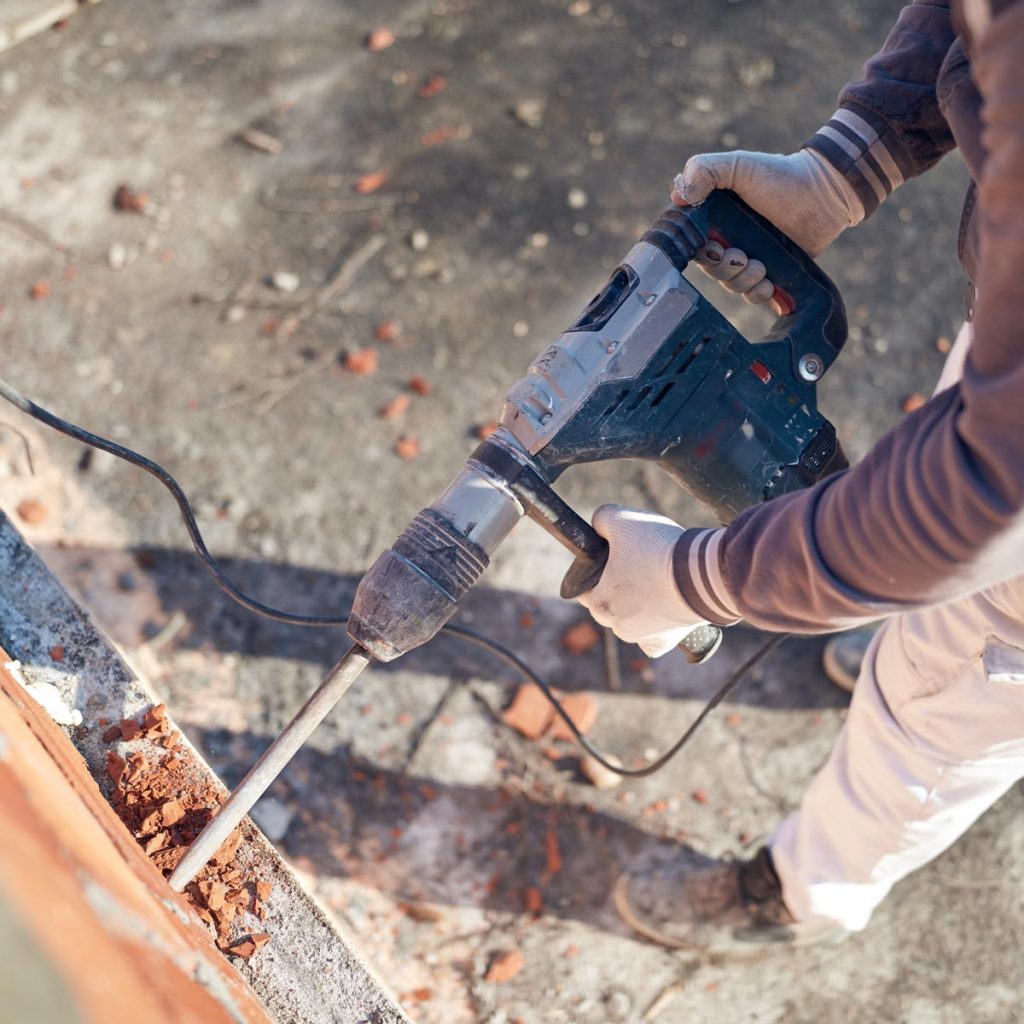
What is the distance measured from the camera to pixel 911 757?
1.56 meters

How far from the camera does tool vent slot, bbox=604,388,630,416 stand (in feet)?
4.80

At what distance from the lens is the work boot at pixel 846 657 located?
229cm

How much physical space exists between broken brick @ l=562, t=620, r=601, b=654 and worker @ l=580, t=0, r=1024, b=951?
0.56 metres

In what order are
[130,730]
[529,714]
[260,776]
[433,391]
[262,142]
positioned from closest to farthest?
[260,776]
[130,730]
[529,714]
[433,391]
[262,142]

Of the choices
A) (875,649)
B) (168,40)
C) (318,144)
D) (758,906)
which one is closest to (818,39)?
(318,144)

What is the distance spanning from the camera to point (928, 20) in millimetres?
1510

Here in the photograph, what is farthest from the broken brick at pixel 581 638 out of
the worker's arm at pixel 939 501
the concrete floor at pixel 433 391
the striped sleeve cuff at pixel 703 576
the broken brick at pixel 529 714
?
the worker's arm at pixel 939 501

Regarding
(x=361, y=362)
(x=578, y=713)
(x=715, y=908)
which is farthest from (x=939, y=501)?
(x=361, y=362)

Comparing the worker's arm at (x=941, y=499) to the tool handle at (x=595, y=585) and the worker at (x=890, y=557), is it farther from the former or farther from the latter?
the tool handle at (x=595, y=585)

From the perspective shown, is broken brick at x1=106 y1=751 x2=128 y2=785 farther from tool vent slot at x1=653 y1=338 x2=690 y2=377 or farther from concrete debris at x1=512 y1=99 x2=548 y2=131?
concrete debris at x1=512 y1=99 x2=548 y2=131

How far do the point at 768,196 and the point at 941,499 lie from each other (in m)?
0.86

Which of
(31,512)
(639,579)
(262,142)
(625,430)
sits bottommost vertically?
(31,512)

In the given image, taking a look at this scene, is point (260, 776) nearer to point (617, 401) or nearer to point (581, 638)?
point (617, 401)

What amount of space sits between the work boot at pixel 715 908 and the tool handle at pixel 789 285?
1077 millimetres
